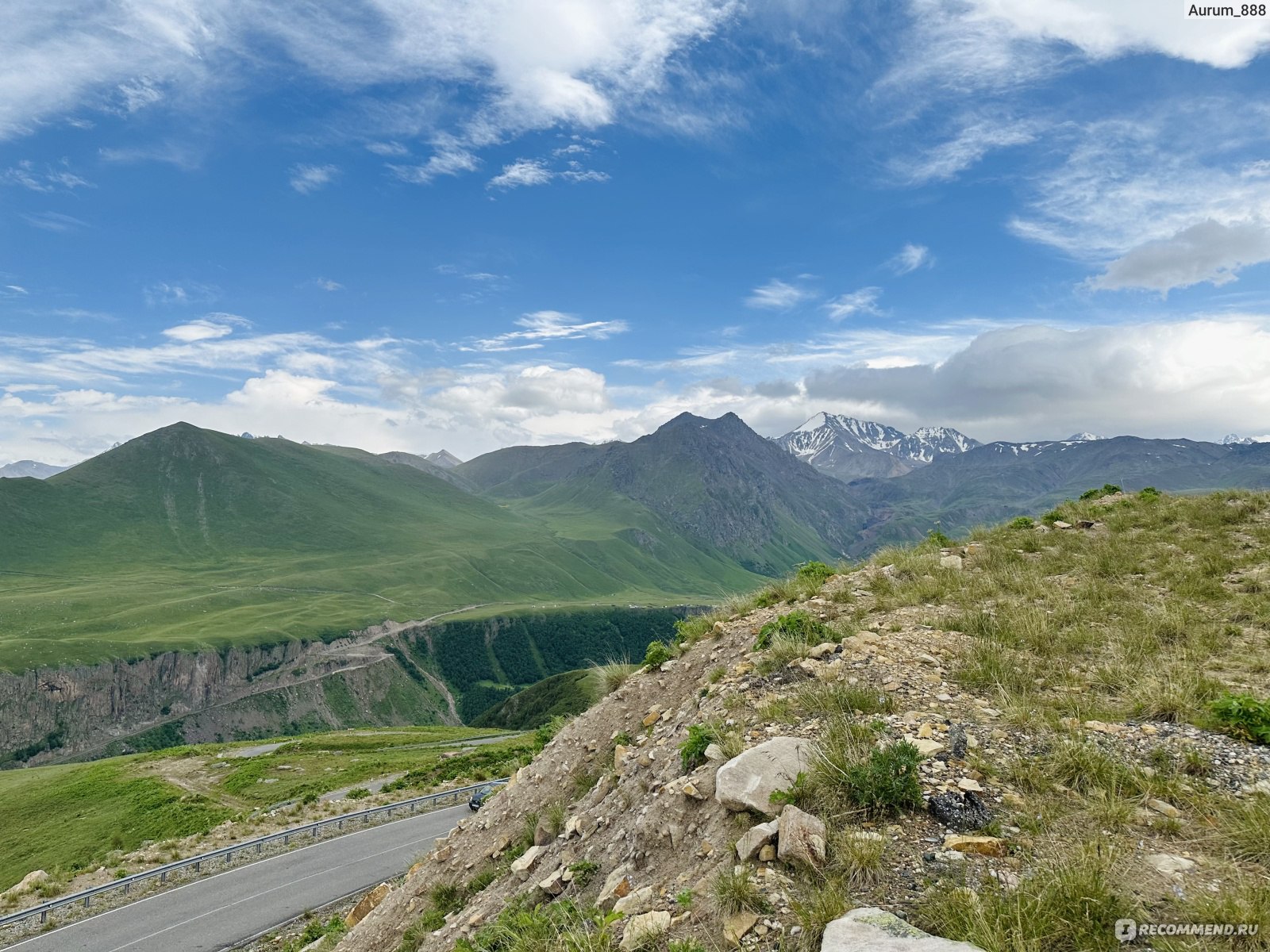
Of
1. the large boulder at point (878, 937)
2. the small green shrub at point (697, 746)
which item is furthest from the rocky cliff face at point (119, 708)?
the large boulder at point (878, 937)

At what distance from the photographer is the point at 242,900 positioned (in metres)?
27.4

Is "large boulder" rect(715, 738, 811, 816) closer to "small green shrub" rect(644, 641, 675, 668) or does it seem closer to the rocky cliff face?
"small green shrub" rect(644, 641, 675, 668)

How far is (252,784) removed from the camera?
5616 centimetres

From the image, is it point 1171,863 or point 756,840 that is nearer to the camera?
point 1171,863

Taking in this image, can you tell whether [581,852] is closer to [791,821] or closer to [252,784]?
[791,821]

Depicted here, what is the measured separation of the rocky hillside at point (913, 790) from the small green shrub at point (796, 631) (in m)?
0.06

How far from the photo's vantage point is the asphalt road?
24500mm

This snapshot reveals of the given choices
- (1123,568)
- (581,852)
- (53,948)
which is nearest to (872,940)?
(581,852)

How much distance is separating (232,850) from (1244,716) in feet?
136

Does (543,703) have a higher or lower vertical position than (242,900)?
lower

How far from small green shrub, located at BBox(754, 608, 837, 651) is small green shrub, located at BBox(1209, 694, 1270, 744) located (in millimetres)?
5542

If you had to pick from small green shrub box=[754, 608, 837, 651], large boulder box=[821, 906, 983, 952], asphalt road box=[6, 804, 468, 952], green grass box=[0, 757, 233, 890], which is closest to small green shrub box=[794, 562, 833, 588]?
small green shrub box=[754, 608, 837, 651]


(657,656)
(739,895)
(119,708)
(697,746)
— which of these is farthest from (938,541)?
(119,708)

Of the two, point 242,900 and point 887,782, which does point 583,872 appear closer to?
point 887,782
